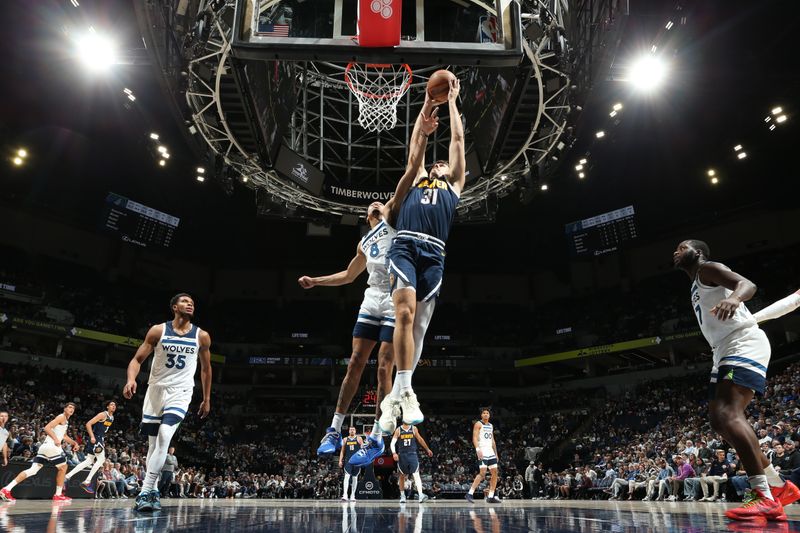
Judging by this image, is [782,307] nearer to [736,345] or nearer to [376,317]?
[736,345]

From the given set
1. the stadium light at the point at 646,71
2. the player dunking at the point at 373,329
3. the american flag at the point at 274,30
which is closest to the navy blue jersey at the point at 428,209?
the player dunking at the point at 373,329

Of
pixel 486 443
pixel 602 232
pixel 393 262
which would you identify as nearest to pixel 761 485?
pixel 393 262

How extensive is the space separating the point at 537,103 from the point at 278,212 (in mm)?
9611

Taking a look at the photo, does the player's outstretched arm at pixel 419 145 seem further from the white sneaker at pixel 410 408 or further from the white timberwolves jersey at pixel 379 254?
the white sneaker at pixel 410 408

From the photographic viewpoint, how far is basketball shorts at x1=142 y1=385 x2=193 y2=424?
558 centimetres

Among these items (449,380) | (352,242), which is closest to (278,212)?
(352,242)

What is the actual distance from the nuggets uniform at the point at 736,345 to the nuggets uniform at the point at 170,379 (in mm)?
4837

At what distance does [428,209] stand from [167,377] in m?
3.51

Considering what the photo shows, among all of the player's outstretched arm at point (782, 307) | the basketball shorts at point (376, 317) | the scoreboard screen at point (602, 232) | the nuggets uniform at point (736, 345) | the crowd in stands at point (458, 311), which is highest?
the scoreboard screen at point (602, 232)

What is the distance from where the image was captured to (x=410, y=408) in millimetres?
3717

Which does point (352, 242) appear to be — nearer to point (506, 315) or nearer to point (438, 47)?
point (506, 315)

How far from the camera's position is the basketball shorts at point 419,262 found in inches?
153

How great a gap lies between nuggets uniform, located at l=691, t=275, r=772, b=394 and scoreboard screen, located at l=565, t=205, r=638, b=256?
25.2 meters

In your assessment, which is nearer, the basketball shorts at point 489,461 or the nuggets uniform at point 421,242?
the nuggets uniform at point 421,242
